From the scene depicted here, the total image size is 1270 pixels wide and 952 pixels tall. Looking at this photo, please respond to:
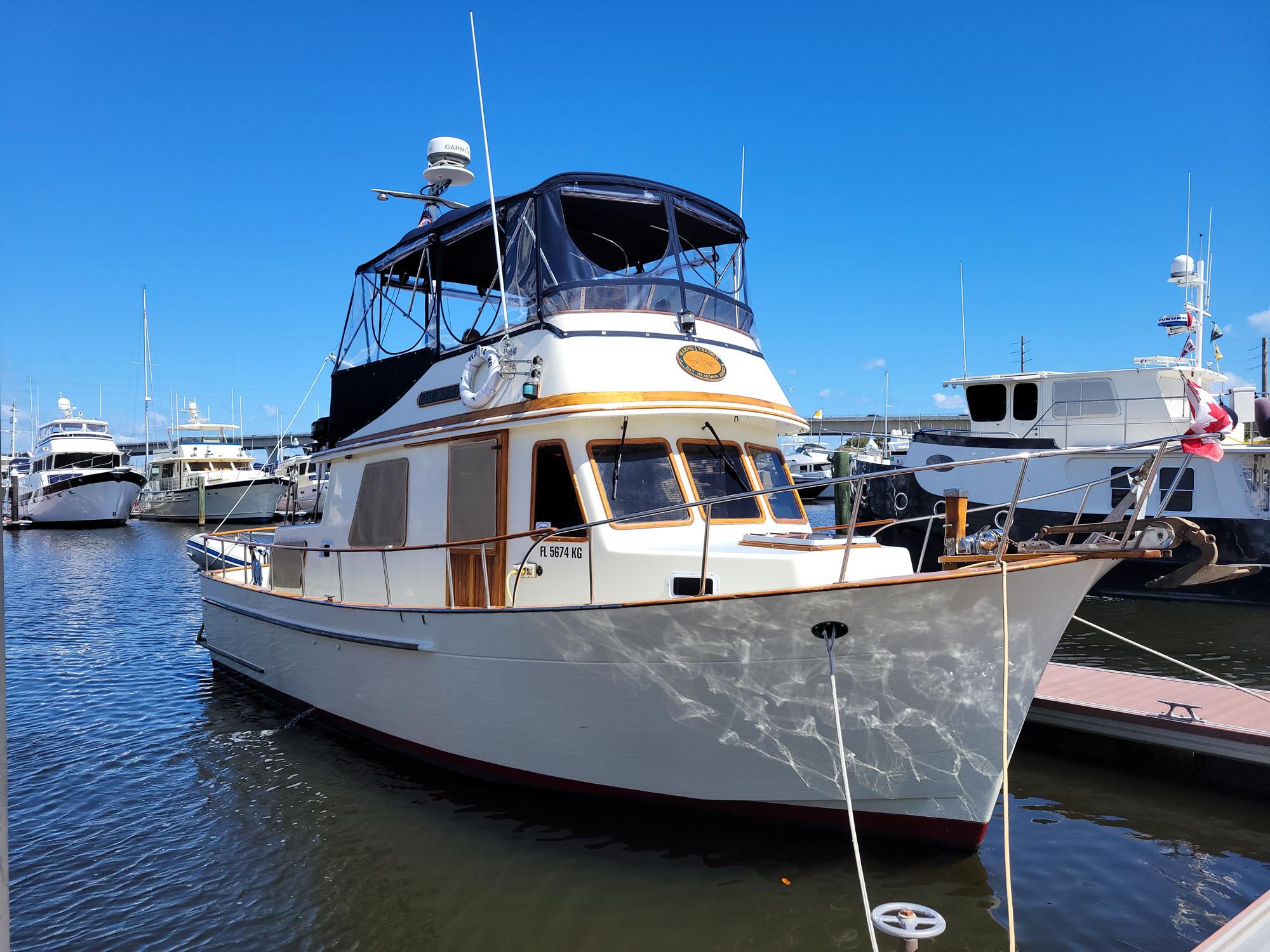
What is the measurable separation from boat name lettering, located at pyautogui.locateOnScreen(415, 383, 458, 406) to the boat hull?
124 ft

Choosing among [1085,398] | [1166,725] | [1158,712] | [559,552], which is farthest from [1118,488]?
[559,552]

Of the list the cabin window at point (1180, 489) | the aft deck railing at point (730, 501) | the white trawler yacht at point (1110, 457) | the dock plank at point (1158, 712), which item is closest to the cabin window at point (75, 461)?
the aft deck railing at point (730, 501)

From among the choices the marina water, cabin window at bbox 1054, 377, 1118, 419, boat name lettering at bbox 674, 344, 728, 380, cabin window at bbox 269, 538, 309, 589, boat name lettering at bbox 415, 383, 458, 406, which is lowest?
the marina water

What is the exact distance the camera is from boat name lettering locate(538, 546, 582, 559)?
6.45 m

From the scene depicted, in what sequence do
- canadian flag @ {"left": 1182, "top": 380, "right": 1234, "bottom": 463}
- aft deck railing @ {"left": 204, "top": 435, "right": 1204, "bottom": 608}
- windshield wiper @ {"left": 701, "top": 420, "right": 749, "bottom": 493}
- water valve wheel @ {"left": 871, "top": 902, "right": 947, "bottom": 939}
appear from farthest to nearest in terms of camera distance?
windshield wiper @ {"left": 701, "top": 420, "right": 749, "bottom": 493}
aft deck railing @ {"left": 204, "top": 435, "right": 1204, "bottom": 608}
canadian flag @ {"left": 1182, "top": 380, "right": 1234, "bottom": 463}
water valve wheel @ {"left": 871, "top": 902, "right": 947, "bottom": 939}

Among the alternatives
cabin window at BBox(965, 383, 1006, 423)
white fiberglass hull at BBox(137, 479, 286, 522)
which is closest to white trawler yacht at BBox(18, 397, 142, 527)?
white fiberglass hull at BBox(137, 479, 286, 522)

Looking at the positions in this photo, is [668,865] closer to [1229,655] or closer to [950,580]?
[950,580]

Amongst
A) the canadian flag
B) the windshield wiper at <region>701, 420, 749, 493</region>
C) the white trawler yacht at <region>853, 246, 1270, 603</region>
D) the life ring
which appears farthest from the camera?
the white trawler yacht at <region>853, 246, 1270, 603</region>

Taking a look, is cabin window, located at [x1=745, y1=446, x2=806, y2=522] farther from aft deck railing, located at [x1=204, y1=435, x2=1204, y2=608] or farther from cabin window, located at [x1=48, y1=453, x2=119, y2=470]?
cabin window, located at [x1=48, y1=453, x2=119, y2=470]

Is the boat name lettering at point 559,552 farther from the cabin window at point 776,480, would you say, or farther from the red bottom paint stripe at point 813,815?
the cabin window at point 776,480

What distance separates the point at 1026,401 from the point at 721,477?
14.4 m

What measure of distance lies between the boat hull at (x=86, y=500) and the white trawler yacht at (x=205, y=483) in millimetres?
3109

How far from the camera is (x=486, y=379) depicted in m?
6.95

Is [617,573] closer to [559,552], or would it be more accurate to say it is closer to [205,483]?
[559,552]
